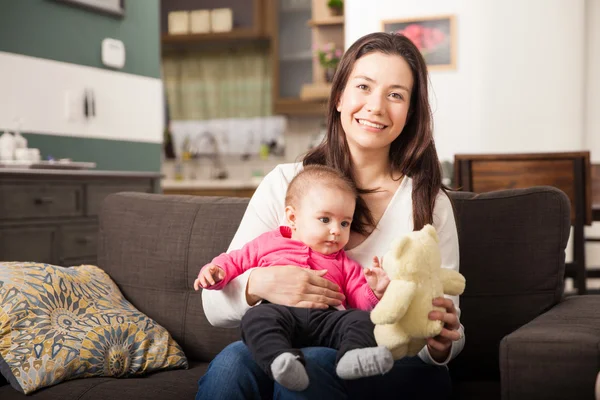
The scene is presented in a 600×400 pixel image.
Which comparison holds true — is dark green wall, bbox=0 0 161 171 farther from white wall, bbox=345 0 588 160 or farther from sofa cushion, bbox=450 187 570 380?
sofa cushion, bbox=450 187 570 380

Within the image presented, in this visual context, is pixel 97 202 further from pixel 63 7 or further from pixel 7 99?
pixel 63 7

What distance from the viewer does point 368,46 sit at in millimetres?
1874

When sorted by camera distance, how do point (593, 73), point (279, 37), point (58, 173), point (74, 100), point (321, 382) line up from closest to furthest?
point (321, 382), point (58, 173), point (74, 100), point (593, 73), point (279, 37)

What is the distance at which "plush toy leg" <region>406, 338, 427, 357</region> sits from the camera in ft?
4.92

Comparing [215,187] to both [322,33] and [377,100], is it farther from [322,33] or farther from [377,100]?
[377,100]

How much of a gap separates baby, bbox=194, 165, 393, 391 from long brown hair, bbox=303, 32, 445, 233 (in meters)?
0.15

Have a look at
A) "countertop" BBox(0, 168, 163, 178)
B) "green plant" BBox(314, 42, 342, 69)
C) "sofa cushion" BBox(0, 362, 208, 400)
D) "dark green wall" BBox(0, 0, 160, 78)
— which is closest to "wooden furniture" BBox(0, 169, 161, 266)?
"countertop" BBox(0, 168, 163, 178)

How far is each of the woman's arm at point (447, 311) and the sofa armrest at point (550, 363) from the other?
11 cm

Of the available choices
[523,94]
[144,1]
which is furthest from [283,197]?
[523,94]

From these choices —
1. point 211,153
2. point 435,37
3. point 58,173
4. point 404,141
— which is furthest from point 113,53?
point 404,141

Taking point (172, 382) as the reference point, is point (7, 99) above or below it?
above

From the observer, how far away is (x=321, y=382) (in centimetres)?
146

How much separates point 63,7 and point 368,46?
287cm

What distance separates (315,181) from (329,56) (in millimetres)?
4376
